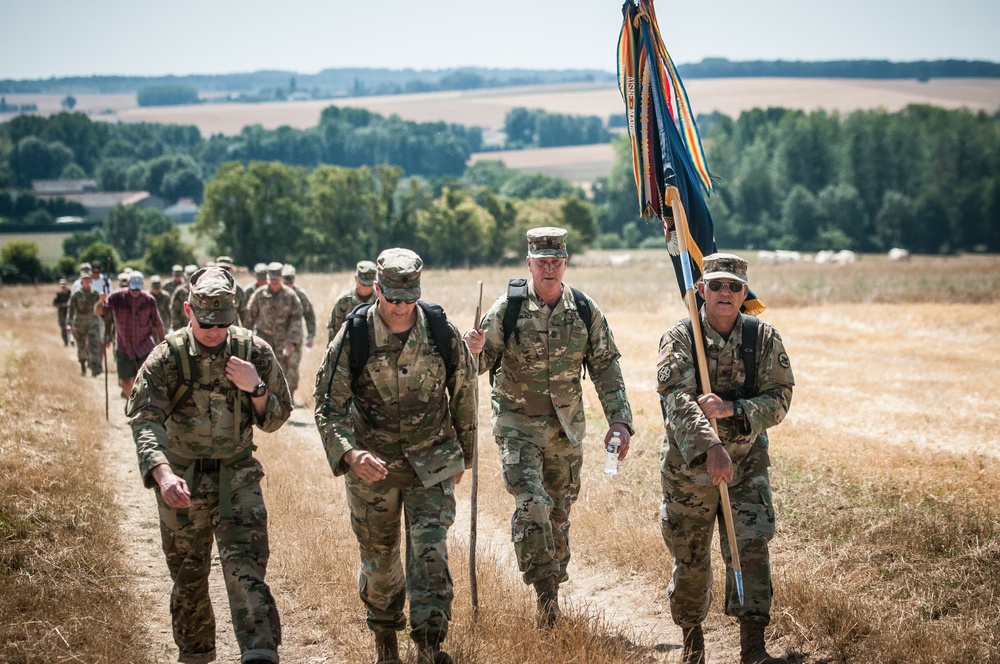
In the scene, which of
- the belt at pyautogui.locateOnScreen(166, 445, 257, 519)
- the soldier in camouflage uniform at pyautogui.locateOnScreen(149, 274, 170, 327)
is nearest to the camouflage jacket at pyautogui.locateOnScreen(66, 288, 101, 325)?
the soldier in camouflage uniform at pyautogui.locateOnScreen(149, 274, 170, 327)

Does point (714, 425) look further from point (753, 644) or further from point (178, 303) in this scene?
point (178, 303)

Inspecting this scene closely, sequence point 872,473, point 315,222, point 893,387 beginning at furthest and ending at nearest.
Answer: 1. point 315,222
2. point 893,387
3. point 872,473

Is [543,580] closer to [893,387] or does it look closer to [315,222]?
[893,387]

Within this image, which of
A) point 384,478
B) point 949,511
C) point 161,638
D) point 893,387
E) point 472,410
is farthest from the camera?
point 893,387

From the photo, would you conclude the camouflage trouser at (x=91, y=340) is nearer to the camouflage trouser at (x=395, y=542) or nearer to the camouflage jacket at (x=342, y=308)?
the camouflage jacket at (x=342, y=308)

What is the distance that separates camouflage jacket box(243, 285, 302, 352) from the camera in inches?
640

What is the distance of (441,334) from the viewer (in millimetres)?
6535

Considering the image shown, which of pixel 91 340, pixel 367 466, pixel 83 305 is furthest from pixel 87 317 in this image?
pixel 367 466

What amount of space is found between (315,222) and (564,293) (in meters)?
99.8

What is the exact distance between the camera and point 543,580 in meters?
7.29

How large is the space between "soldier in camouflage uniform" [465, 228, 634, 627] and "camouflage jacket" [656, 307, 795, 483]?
87 cm

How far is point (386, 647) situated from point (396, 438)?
1366mm

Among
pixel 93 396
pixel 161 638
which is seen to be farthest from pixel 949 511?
pixel 93 396

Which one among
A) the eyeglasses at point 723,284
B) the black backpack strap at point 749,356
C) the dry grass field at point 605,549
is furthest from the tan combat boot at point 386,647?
the eyeglasses at point 723,284
